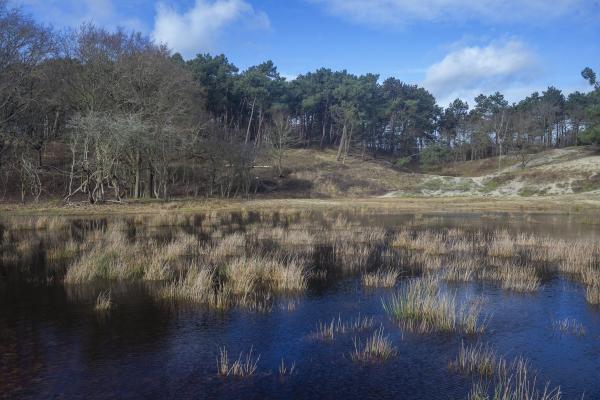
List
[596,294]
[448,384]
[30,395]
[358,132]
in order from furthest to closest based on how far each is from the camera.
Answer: [358,132], [596,294], [448,384], [30,395]

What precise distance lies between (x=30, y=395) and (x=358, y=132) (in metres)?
100

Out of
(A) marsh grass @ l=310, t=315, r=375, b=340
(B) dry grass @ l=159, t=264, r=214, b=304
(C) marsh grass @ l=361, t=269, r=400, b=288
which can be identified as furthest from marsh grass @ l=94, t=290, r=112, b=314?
(C) marsh grass @ l=361, t=269, r=400, b=288

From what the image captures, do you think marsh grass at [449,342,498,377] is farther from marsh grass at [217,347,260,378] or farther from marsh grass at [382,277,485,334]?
marsh grass at [217,347,260,378]

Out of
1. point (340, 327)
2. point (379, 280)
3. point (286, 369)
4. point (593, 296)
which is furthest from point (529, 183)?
point (286, 369)

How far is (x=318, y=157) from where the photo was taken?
91.9 meters

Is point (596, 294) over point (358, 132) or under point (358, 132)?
under

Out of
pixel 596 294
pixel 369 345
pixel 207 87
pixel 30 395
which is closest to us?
pixel 30 395

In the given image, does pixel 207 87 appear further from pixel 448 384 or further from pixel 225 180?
pixel 448 384

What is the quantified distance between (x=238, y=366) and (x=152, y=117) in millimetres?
39534

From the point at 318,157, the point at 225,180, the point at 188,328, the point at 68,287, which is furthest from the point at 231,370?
the point at 318,157

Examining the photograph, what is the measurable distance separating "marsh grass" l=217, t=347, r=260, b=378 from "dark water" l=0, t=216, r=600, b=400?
0.17 metres

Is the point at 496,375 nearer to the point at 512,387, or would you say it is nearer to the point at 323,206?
the point at 512,387

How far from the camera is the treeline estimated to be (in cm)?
3872

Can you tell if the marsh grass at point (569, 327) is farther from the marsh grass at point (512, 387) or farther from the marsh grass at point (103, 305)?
the marsh grass at point (103, 305)
